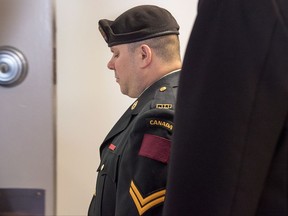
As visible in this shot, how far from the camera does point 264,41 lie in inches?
11.0

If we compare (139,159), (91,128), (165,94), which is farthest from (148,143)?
(91,128)

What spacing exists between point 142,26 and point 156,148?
36 cm

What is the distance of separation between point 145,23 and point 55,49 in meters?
0.41

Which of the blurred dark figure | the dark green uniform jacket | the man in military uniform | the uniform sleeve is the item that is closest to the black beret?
the man in military uniform

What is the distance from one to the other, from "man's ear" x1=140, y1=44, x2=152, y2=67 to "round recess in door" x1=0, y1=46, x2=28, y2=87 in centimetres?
43

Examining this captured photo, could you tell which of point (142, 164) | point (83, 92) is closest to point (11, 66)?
point (83, 92)

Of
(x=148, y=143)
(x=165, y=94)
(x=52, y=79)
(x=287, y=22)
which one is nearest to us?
(x=287, y=22)

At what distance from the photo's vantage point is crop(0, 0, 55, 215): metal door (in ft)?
3.52

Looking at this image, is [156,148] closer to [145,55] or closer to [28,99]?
[145,55]

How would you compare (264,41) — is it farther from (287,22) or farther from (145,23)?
(145,23)

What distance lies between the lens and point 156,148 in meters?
0.68

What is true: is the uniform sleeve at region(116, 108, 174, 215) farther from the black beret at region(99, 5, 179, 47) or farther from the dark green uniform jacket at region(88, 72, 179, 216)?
the black beret at region(99, 5, 179, 47)

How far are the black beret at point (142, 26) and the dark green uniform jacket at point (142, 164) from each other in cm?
14

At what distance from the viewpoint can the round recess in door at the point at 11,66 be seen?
108 centimetres
